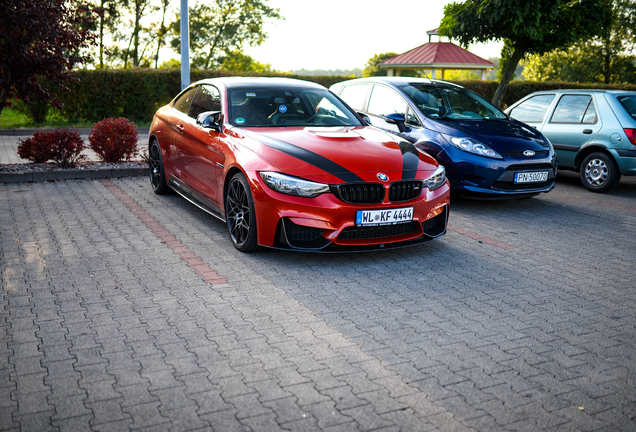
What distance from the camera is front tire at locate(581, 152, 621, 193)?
29.8 feet

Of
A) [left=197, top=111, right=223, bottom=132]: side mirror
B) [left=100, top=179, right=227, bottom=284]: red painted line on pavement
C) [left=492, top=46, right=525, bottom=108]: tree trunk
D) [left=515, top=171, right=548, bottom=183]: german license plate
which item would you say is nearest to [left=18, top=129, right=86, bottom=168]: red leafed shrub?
[left=100, top=179, right=227, bottom=284]: red painted line on pavement

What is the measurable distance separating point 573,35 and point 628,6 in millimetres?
34494

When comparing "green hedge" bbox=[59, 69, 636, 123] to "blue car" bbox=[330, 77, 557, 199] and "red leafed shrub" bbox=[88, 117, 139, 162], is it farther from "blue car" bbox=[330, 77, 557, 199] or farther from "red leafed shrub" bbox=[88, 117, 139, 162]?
"blue car" bbox=[330, 77, 557, 199]

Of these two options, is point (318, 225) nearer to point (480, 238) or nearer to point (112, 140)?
point (480, 238)

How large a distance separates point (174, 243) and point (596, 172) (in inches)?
275

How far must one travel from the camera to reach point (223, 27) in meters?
38.2

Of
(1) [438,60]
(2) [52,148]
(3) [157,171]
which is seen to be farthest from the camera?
(1) [438,60]

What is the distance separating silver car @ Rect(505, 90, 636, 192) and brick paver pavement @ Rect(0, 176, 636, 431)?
290 cm

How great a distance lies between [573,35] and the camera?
14398 mm

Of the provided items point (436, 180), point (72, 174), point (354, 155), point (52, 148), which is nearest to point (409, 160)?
point (436, 180)

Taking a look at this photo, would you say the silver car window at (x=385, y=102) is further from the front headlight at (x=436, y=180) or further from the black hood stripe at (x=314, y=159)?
the black hood stripe at (x=314, y=159)

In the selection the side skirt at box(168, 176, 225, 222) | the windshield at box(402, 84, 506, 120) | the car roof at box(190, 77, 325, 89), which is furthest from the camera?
the windshield at box(402, 84, 506, 120)

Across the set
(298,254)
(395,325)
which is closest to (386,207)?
(298,254)

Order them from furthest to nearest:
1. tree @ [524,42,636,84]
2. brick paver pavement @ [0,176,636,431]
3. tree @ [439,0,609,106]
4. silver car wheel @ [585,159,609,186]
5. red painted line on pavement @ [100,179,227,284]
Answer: tree @ [524,42,636,84], tree @ [439,0,609,106], silver car wheel @ [585,159,609,186], red painted line on pavement @ [100,179,227,284], brick paver pavement @ [0,176,636,431]
